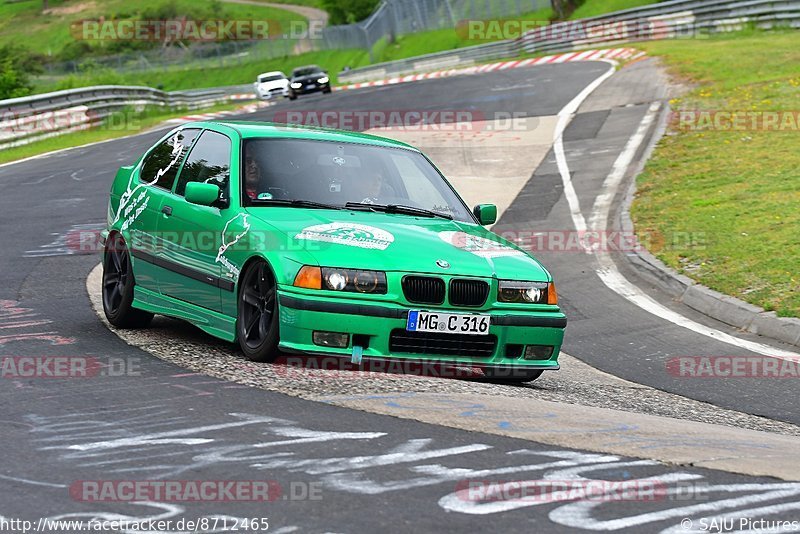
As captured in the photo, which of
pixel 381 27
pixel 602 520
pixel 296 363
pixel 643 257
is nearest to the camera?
pixel 602 520

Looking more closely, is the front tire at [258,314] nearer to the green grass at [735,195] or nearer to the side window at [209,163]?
the side window at [209,163]

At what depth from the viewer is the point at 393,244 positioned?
7.82 m

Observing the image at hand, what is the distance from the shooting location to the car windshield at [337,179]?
8.55m

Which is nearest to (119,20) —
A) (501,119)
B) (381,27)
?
(381,27)

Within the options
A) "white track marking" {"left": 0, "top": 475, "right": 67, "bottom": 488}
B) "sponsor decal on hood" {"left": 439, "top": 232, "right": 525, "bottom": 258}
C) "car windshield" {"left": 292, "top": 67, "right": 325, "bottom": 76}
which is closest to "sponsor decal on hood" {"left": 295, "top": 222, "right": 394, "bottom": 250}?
"sponsor decal on hood" {"left": 439, "top": 232, "right": 525, "bottom": 258}

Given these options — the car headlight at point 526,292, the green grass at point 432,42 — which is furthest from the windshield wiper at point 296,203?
the green grass at point 432,42

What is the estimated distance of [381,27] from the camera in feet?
249

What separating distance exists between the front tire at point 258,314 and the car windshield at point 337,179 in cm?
66

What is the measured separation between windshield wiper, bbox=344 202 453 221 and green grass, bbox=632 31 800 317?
4.13m

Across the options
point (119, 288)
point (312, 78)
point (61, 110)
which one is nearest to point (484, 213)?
point (119, 288)

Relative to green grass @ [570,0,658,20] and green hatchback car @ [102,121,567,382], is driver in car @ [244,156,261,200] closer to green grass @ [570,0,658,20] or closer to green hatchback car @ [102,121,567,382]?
green hatchback car @ [102,121,567,382]

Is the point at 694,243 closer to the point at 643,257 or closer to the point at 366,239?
the point at 643,257

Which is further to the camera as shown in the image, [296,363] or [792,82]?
[792,82]

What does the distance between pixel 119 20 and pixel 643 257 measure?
111 metres
